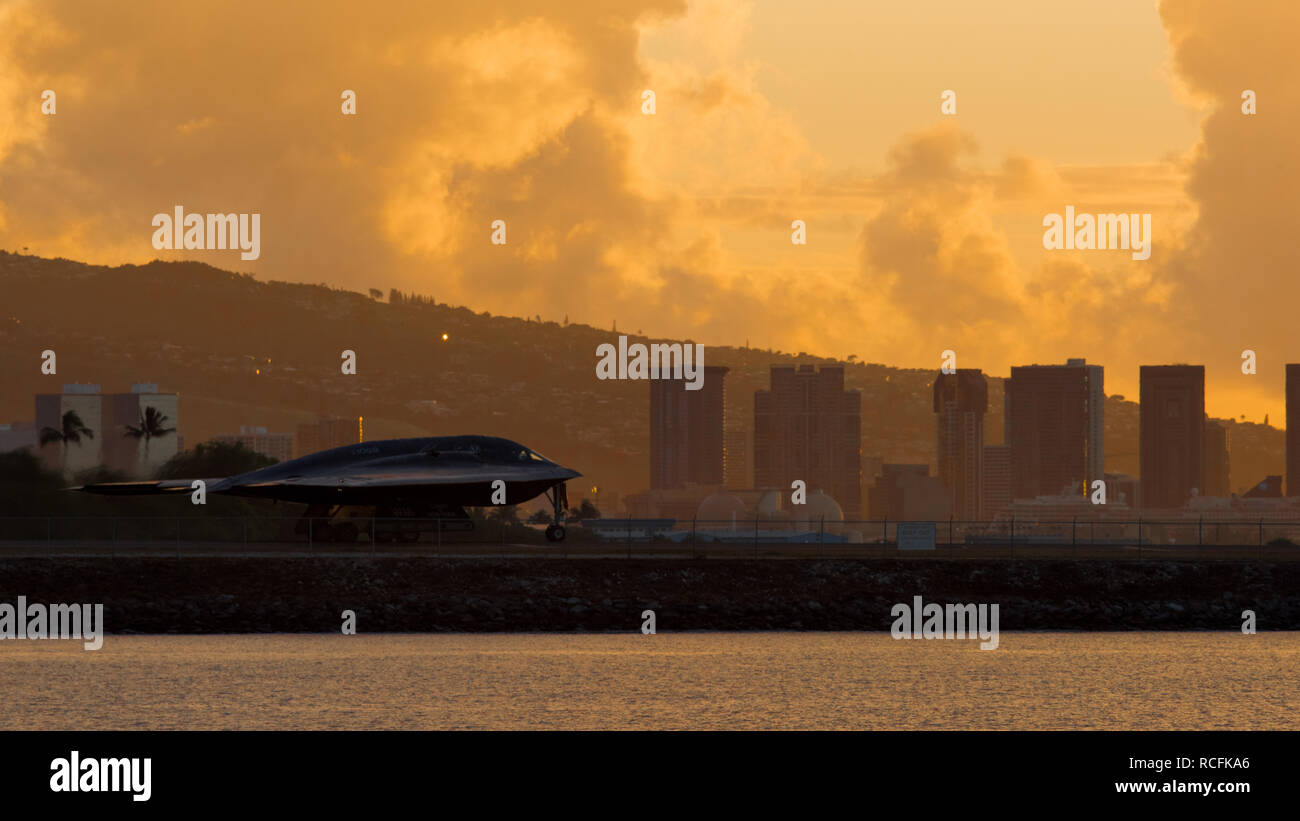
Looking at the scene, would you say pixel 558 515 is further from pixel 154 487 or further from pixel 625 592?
pixel 154 487

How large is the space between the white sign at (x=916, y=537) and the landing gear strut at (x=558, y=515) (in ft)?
64.1

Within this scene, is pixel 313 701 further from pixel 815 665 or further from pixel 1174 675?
pixel 1174 675

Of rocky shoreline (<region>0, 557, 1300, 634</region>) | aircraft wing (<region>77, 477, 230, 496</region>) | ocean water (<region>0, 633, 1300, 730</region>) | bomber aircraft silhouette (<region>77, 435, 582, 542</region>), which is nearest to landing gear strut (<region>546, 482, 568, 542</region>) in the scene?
bomber aircraft silhouette (<region>77, 435, 582, 542</region>)

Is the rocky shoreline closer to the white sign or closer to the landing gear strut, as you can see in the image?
the white sign

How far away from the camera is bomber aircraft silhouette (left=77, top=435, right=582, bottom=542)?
9681 cm

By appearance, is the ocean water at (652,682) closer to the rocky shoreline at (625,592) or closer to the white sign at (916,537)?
the rocky shoreline at (625,592)

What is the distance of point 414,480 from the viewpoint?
3807 inches

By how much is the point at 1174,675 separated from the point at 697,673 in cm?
1908

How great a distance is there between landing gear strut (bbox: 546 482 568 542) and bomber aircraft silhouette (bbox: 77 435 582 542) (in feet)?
0.41
